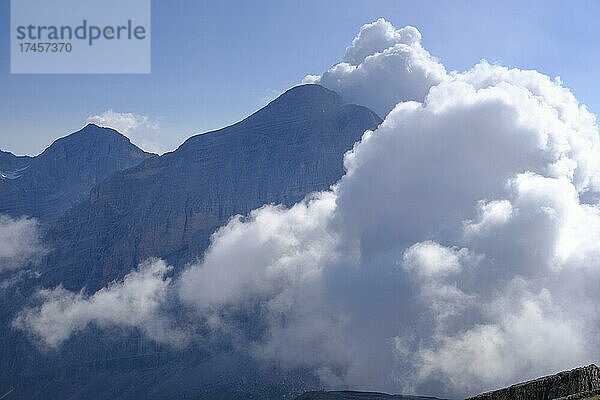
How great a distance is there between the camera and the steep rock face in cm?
3528

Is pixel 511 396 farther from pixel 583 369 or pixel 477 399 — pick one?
pixel 583 369

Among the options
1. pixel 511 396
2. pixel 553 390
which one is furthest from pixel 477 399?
pixel 553 390

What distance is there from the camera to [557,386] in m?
35.8

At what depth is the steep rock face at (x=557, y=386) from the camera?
35.3 metres

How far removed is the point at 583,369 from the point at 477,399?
20.7 feet

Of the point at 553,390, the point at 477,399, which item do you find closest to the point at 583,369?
the point at 553,390

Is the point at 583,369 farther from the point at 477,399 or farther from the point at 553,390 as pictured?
the point at 477,399

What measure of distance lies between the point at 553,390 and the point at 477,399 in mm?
4338

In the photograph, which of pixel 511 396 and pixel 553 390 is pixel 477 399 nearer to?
pixel 511 396

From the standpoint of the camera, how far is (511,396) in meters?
36.4

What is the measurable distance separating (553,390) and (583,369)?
2232 millimetres

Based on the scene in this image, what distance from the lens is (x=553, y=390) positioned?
35.6 meters

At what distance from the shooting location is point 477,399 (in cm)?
3709
